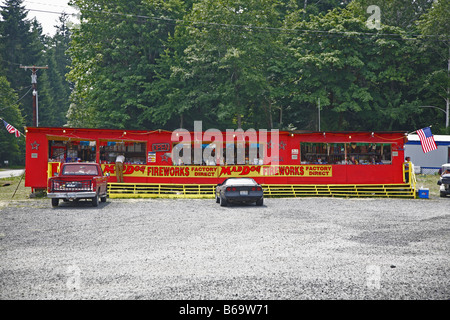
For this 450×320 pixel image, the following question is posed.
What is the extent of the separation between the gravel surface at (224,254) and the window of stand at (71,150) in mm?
7815

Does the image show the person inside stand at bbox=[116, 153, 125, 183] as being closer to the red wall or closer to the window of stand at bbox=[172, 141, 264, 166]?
the red wall

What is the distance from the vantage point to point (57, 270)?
28.6 feet

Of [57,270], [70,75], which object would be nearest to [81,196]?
[57,270]

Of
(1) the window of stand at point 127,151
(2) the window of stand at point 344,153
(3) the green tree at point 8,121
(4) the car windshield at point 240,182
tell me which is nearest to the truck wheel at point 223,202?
(4) the car windshield at point 240,182

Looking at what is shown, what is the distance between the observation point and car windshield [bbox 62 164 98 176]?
21.4 meters

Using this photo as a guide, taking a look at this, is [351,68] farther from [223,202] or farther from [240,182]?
[223,202]

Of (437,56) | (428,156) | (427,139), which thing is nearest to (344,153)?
(427,139)

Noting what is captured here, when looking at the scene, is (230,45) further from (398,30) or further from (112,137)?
(112,137)

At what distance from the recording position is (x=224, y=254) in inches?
403

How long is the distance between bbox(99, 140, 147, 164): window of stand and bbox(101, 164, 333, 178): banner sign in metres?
0.93

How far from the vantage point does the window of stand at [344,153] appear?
27.5 meters
